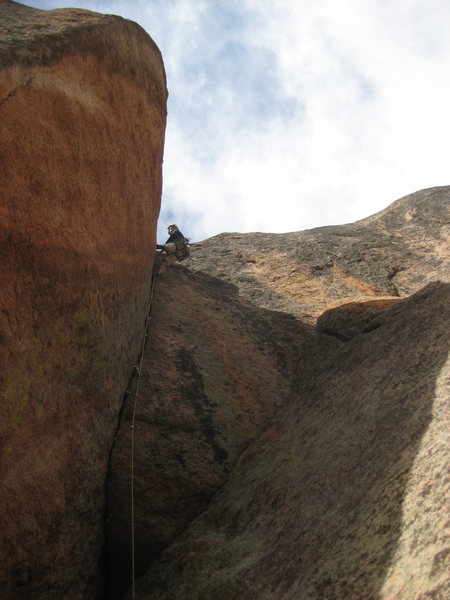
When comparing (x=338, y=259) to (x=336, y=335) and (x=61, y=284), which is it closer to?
(x=336, y=335)

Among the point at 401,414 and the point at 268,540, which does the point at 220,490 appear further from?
the point at 401,414

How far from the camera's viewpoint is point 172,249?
980 cm

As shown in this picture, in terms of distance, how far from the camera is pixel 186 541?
19.8 ft

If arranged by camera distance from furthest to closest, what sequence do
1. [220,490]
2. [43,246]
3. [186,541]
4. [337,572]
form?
[220,490] → [186,541] → [43,246] → [337,572]

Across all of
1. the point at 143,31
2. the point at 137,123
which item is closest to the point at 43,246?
the point at 137,123

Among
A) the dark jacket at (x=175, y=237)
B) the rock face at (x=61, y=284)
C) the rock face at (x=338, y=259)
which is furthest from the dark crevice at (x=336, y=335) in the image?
the dark jacket at (x=175, y=237)

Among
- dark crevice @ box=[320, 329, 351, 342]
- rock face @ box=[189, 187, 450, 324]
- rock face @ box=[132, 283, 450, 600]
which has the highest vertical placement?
rock face @ box=[189, 187, 450, 324]

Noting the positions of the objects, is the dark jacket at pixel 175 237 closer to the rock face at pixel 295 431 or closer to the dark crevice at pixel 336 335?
the rock face at pixel 295 431

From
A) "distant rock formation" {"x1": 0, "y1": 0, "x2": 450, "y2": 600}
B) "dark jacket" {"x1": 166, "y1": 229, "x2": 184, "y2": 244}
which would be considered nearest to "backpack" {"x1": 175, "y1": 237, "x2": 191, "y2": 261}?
"dark jacket" {"x1": 166, "y1": 229, "x2": 184, "y2": 244}

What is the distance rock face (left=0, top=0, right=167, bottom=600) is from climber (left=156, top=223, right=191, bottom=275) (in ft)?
6.33

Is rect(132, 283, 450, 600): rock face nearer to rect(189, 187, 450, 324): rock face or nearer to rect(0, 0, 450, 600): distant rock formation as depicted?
rect(0, 0, 450, 600): distant rock formation

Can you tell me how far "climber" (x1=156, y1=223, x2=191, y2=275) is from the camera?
30.7 feet

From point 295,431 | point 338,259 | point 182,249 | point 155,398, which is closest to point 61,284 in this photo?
point 155,398

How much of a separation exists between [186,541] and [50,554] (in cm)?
131
